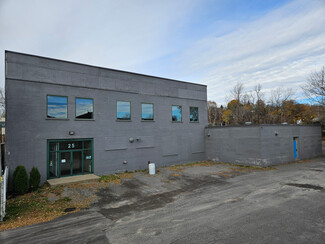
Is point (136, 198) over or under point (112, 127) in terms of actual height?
under

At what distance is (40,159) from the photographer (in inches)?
491

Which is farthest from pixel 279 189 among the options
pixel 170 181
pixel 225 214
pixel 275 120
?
pixel 275 120

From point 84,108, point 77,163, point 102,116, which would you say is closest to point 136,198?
point 77,163

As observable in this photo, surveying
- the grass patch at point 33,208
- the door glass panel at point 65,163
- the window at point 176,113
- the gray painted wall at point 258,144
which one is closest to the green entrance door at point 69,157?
the door glass panel at point 65,163

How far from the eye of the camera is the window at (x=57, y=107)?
42.9ft

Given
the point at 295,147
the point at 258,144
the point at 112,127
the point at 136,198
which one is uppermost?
the point at 112,127

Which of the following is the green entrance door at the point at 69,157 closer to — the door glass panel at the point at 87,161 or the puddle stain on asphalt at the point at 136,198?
the door glass panel at the point at 87,161

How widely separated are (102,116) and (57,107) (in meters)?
3.03

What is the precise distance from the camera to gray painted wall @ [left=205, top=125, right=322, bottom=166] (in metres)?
16.9

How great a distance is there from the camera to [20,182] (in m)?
10.5

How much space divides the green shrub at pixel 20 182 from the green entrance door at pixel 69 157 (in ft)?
6.62

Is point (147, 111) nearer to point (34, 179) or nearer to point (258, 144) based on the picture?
point (34, 179)

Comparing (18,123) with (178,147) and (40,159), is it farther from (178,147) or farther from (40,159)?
(178,147)

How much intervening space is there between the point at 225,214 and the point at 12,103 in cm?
1272
